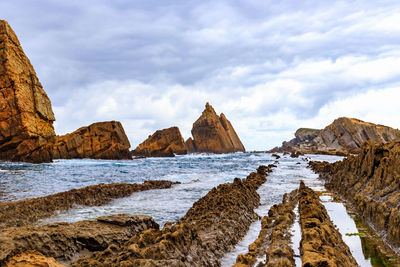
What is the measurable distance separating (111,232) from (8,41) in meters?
38.4

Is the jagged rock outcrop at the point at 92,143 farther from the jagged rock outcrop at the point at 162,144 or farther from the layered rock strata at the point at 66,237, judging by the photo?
the layered rock strata at the point at 66,237

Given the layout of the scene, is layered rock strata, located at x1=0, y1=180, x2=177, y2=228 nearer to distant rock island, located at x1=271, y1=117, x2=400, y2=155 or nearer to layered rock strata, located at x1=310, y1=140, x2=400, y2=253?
layered rock strata, located at x1=310, y1=140, x2=400, y2=253

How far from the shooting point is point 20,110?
29859 mm

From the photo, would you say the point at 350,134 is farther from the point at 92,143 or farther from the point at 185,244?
the point at 185,244

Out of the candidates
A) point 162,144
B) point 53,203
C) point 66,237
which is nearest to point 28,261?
point 66,237

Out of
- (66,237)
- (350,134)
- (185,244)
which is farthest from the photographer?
(350,134)

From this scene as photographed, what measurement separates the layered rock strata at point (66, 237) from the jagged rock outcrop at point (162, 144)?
66.7 m

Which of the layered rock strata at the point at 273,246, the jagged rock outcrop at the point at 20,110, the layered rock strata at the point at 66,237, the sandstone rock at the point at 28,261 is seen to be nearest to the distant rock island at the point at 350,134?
the jagged rock outcrop at the point at 20,110

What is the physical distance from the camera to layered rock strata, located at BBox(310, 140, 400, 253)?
4.93 m

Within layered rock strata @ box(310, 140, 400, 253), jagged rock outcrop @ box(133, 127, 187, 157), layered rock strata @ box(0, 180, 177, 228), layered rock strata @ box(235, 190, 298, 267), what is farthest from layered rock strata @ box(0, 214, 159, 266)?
jagged rock outcrop @ box(133, 127, 187, 157)

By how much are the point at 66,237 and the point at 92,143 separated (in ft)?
154

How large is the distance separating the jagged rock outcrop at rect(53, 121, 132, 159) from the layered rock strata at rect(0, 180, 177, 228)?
38.2 m

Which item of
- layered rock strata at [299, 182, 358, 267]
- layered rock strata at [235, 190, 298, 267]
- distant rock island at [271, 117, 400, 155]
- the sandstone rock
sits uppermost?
distant rock island at [271, 117, 400, 155]

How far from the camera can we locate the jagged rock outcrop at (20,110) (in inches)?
1161
